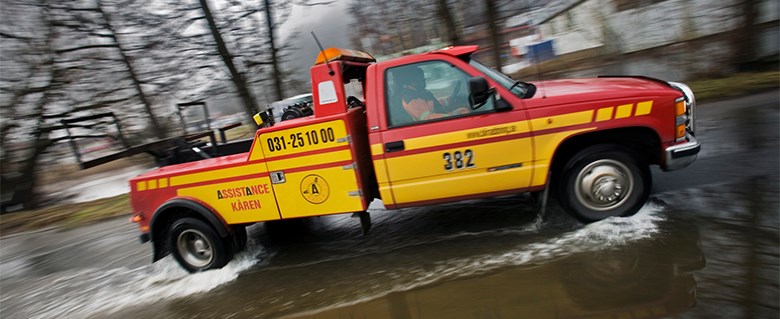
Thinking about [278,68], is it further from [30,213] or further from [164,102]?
[30,213]

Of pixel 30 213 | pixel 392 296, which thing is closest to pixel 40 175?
pixel 30 213

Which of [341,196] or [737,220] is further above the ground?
[341,196]

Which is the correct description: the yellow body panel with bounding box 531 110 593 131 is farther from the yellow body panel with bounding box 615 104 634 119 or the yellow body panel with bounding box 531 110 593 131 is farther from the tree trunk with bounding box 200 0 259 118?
the tree trunk with bounding box 200 0 259 118

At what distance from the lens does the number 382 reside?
4.44 meters

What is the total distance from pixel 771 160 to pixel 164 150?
23.9 feet

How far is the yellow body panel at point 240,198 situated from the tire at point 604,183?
9.71ft

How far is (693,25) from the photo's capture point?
13281 millimetres

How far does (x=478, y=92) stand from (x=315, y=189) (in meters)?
1.88

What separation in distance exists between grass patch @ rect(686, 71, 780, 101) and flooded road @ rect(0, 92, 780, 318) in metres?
2.95

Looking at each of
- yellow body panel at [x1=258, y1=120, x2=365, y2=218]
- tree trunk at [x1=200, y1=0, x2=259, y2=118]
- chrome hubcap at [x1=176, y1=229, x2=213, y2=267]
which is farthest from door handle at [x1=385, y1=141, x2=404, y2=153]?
tree trunk at [x1=200, y1=0, x2=259, y2=118]

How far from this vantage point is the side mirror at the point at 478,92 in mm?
4121

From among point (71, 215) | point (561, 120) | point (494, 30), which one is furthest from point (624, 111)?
point (71, 215)

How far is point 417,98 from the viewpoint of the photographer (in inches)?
179

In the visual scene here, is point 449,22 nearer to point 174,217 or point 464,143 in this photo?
point 464,143
